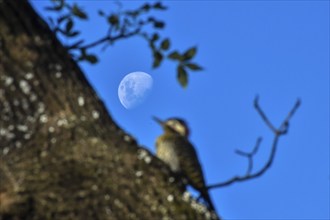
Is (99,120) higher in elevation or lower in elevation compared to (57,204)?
higher

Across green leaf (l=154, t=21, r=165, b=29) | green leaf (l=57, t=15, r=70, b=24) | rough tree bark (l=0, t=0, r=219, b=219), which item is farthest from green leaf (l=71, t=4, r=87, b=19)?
rough tree bark (l=0, t=0, r=219, b=219)

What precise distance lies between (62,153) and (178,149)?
105 inches

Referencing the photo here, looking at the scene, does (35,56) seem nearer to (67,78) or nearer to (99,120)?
(67,78)

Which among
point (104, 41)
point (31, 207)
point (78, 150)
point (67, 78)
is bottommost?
point (31, 207)

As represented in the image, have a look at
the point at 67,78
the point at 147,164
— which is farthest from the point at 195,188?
the point at 67,78

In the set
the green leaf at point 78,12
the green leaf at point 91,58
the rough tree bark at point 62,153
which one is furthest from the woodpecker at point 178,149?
the rough tree bark at point 62,153

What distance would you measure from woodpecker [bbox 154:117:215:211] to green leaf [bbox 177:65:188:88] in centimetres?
96

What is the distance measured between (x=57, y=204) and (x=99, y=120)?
0.48 metres

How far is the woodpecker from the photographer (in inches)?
207

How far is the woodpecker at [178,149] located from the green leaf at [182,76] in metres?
0.96

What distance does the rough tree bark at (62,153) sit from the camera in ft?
10.3

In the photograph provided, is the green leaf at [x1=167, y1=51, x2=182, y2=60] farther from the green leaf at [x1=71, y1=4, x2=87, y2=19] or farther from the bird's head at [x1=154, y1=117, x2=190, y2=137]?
the bird's head at [x1=154, y1=117, x2=190, y2=137]

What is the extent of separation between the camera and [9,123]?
3334 mm

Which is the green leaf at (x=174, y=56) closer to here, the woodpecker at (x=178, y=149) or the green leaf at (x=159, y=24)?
the green leaf at (x=159, y=24)
